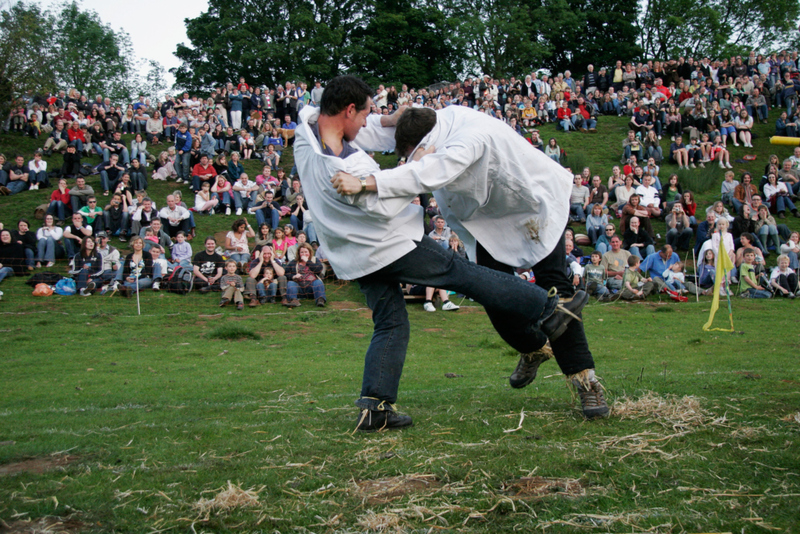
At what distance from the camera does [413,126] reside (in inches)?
163

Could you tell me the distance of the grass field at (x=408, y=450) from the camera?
2.53 m

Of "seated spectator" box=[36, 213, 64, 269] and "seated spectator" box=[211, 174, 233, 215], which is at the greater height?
"seated spectator" box=[211, 174, 233, 215]

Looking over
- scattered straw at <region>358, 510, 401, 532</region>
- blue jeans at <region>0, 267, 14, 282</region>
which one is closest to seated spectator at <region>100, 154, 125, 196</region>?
blue jeans at <region>0, 267, 14, 282</region>

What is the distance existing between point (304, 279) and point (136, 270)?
12.2ft

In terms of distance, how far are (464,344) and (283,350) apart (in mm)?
2897

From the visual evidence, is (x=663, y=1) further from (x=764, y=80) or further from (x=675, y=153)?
(x=675, y=153)

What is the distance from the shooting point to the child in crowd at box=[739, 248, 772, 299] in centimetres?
1528

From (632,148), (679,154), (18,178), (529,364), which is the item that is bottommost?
(529,364)

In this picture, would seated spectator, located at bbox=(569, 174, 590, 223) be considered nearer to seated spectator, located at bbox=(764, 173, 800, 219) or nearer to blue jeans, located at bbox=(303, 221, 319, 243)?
seated spectator, located at bbox=(764, 173, 800, 219)

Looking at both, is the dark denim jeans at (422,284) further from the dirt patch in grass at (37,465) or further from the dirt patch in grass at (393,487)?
the dirt patch in grass at (37,465)

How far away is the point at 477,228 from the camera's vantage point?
450 centimetres

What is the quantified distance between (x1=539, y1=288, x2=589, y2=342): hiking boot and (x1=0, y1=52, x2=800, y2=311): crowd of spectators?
456 cm

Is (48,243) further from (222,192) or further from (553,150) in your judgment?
(553,150)

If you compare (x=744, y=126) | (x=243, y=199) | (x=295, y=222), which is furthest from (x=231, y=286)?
(x=744, y=126)
